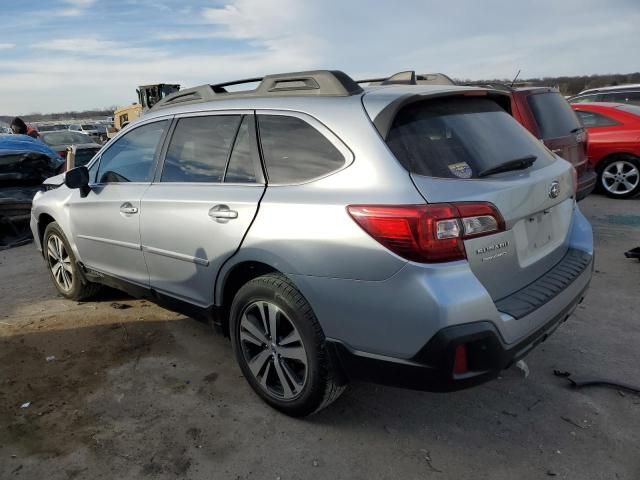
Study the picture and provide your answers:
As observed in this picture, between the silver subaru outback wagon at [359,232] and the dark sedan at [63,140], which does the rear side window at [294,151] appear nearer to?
the silver subaru outback wagon at [359,232]

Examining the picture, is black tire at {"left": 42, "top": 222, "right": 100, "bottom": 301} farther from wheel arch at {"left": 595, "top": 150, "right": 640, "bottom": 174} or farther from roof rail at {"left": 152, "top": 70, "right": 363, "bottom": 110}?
wheel arch at {"left": 595, "top": 150, "right": 640, "bottom": 174}

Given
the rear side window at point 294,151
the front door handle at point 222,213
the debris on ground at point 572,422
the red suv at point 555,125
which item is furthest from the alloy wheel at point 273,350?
the red suv at point 555,125

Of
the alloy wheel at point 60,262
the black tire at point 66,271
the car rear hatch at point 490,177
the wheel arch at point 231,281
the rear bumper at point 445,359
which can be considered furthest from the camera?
the alloy wheel at point 60,262

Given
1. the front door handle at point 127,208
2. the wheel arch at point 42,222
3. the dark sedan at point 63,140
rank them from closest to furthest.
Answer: the front door handle at point 127,208 < the wheel arch at point 42,222 < the dark sedan at point 63,140

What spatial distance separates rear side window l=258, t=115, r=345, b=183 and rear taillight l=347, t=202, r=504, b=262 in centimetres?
42

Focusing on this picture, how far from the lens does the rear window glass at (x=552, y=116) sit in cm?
588

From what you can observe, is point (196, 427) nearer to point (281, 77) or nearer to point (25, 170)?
point (281, 77)

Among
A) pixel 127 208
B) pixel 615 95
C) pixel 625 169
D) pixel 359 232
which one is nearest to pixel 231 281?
pixel 359 232

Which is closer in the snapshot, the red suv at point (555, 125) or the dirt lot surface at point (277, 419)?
the dirt lot surface at point (277, 419)

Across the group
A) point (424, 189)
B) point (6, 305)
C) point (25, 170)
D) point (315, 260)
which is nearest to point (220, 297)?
point (315, 260)

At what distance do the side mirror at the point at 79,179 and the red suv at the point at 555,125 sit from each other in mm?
4454

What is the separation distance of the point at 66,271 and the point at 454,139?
12.7 feet

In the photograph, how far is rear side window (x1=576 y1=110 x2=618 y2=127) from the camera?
830 centimetres

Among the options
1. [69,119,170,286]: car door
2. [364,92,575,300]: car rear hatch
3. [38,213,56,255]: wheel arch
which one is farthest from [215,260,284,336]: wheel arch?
[38,213,56,255]: wheel arch
